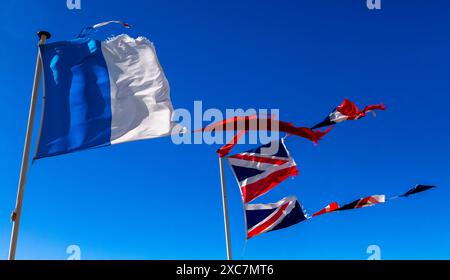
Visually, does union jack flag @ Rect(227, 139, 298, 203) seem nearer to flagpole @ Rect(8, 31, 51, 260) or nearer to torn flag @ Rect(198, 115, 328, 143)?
torn flag @ Rect(198, 115, 328, 143)

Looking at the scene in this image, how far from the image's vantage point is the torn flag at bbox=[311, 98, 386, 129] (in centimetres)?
1555

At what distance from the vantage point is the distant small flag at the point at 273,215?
1684 centimetres

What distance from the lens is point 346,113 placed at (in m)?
15.6

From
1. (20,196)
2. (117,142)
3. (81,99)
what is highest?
(81,99)

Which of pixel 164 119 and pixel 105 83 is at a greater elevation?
pixel 105 83

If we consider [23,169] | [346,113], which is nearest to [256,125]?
[346,113]

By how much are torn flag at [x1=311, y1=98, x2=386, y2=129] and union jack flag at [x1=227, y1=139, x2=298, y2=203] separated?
9.73ft

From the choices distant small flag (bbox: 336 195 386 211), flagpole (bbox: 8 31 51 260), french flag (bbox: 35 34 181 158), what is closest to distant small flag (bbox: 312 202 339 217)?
distant small flag (bbox: 336 195 386 211)

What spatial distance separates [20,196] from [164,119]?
3.29 meters

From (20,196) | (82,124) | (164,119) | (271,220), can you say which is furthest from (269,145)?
(20,196)

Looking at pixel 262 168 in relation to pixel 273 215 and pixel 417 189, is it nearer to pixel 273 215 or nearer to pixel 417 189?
pixel 273 215

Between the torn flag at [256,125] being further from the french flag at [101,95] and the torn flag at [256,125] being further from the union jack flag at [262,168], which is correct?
the union jack flag at [262,168]
